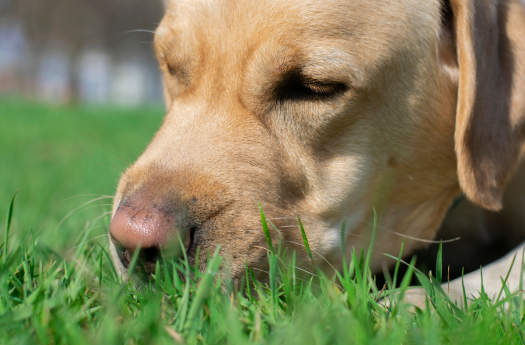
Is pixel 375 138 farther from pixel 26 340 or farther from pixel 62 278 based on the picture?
pixel 26 340

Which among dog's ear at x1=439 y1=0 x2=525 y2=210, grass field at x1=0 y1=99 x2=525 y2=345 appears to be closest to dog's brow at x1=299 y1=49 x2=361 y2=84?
dog's ear at x1=439 y1=0 x2=525 y2=210

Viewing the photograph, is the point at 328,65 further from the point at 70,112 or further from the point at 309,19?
the point at 70,112

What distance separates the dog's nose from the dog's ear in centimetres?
150

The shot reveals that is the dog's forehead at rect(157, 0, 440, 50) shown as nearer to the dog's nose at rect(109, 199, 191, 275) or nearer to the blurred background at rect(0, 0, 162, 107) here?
the dog's nose at rect(109, 199, 191, 275)

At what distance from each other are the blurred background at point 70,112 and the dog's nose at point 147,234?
0.61m

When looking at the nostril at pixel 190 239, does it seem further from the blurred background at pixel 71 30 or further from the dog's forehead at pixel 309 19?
the blurred background at pixel 71 30

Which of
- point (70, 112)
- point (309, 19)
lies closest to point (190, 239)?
point (309, 19)

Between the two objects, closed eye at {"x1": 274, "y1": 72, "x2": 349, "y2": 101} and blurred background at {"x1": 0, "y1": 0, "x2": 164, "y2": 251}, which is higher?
closed eye at {"x1": 274, "y1": 72, "x2": 349, "y2": 101}

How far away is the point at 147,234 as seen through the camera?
1.72m

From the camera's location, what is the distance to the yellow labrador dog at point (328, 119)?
2035 mm

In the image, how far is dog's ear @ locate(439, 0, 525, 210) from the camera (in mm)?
2361

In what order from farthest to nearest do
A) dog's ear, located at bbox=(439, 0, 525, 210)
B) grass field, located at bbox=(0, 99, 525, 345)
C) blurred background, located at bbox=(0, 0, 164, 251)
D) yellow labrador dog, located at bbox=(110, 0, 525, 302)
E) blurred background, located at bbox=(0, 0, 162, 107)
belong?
blurred background, located at bbox=(0, 0, 162, 107), blurred background, located at bbox=(0, 0, 164, 251), dog's ear, located at bbox=(439, 0, 525, 210), yellow labrador dog, located at bbox=(110, 0, 525, 302), grass field, located at bbox=(0, 99, 525, 345)

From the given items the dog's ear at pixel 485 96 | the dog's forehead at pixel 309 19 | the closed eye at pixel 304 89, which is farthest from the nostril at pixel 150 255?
the dog's ear at pixel 485 96

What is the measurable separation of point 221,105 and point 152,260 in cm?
91
